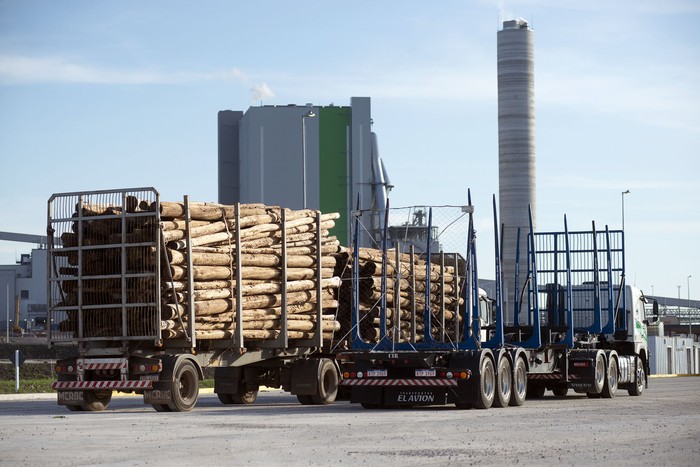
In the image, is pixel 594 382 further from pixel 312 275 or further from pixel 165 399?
pixel 165 399

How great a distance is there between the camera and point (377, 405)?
24.4 metres

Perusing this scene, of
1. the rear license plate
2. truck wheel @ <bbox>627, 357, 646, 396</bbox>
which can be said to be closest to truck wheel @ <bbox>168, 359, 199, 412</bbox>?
the rear license plate

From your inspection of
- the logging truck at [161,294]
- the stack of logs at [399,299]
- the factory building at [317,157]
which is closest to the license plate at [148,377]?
the logging truck at [161,294]

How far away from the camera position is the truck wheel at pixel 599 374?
28659 mm

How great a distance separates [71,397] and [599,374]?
12313 mm

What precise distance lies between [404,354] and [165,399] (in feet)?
14.8

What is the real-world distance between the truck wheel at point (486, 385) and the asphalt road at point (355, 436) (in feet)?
0.89

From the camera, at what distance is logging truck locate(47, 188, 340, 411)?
22.6 metres

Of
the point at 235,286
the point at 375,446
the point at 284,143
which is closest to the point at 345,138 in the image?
the point at 284,143

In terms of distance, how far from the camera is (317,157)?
94062mm

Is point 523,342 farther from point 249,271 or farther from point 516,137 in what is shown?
point 516,137

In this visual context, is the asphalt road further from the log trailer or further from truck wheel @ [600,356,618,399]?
truck wheel @ [600,356,618,399]

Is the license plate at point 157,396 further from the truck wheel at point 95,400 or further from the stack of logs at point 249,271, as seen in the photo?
the truck wheel at point 95,400

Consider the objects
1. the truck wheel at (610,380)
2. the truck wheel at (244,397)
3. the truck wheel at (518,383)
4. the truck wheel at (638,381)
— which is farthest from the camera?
the truck wheel at (638,381)
